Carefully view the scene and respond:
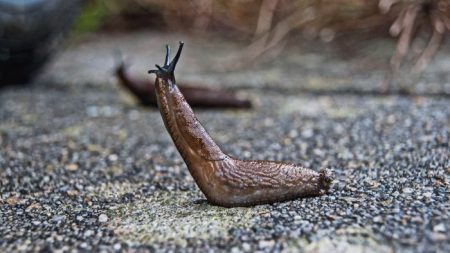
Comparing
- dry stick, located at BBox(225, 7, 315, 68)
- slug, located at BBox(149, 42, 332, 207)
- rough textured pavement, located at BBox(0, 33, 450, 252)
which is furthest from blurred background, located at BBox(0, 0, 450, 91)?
slug, located at BBox(149, 42, 332, 207)

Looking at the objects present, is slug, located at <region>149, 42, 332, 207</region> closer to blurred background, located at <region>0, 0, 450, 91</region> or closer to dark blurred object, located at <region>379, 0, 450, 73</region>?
blurred background, located at <region>0, 0, 450, 91</region>

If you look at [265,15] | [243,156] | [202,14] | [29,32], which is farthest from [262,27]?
[243,156]

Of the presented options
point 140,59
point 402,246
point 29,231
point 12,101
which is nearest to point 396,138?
point 402,246

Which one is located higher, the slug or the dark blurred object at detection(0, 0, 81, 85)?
the dark blurred object at detection(0, 0, 81, 85)

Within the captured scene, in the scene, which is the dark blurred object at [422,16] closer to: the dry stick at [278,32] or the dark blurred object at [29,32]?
the dry stick at [278,32]

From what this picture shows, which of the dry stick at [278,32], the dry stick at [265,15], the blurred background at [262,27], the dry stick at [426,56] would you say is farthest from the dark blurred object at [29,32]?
the dry stick at [426,56]

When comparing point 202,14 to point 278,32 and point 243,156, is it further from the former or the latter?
point 243,156
